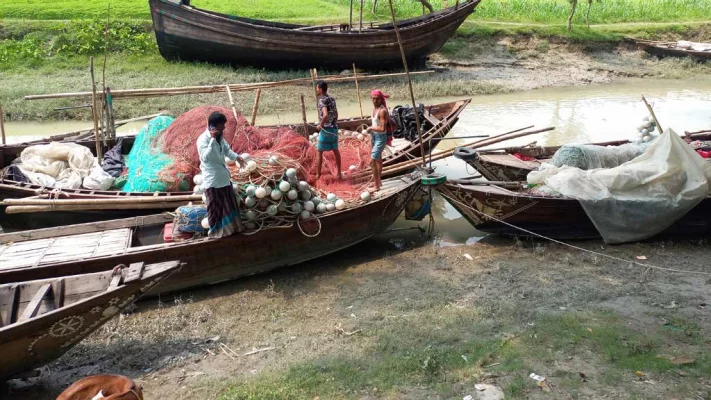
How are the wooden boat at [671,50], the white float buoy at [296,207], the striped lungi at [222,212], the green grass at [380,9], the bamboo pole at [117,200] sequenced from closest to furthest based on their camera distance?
the striped lungi at [222,212] < the white float buoy at [296,207] < the bamboo pole at [117,200] < the green grass at [380,9] < the wooden boat at [671,50]

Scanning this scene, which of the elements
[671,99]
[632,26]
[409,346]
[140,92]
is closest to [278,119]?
[140,92]

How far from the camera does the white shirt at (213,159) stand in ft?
18.6

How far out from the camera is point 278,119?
12750mm

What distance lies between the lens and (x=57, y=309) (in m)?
4.38

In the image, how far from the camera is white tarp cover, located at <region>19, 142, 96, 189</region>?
298 inches

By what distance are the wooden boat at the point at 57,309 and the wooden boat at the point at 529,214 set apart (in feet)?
12.6

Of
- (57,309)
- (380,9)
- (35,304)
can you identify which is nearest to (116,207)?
(35,304)

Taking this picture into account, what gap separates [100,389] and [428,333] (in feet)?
8.98

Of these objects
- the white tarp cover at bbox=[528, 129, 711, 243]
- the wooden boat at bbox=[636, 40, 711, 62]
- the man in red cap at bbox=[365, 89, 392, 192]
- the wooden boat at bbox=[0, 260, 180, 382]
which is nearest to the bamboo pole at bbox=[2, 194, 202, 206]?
the wooden boat at bbox=[0, 260, 180, 382]

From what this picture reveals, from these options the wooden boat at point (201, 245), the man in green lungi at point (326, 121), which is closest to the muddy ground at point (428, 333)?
the wooden boat at point (201, 245)

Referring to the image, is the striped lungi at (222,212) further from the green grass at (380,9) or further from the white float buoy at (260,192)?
the green grass at (380,9)

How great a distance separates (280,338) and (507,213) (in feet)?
11.2

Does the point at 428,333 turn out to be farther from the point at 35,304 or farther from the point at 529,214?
the point at 35,304

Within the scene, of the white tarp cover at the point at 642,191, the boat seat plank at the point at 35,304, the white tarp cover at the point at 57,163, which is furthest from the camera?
the white tarp cover at the point at 57,163
